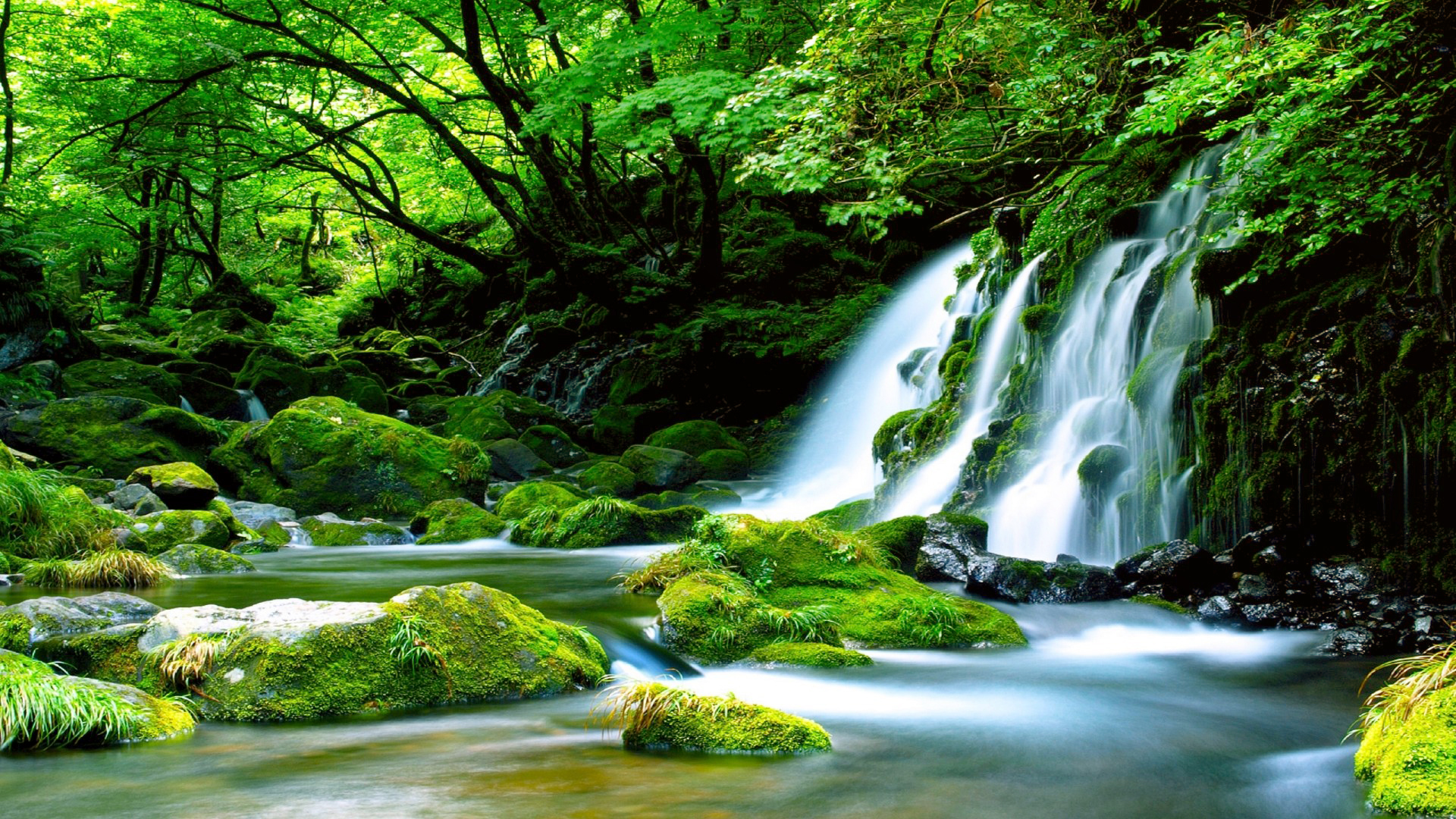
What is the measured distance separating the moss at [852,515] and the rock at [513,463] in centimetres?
663

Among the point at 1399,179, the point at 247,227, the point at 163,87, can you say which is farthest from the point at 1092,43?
the point at 247,227

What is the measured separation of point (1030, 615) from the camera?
25.5 feet

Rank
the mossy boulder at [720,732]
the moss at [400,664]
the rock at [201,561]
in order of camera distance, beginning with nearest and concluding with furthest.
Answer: the mossy boulder at [720,732] → the moss at [400,664] → the rock at [201,561]

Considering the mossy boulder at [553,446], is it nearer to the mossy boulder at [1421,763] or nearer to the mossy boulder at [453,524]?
the mossy boulder at [453,524]

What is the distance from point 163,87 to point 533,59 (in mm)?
7046

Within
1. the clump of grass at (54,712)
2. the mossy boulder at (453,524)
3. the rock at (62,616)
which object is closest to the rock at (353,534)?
the mossy boulder at (453,524)

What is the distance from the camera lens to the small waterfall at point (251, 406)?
19562 mm

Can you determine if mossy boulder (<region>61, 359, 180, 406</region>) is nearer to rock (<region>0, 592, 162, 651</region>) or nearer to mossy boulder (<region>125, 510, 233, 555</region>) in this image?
mossy boulder (<region>125, 510, 233, 555</region>)

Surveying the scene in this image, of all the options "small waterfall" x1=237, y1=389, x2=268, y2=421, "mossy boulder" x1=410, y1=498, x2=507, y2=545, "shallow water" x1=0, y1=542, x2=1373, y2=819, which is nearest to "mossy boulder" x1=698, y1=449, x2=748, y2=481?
"mossy boulder" x1=410, y1=498, x2=507, y2=545

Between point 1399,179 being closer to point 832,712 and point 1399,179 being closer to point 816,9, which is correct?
point 832,712

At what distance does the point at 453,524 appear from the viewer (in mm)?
12352

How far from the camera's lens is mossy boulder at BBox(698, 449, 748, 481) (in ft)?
61.0

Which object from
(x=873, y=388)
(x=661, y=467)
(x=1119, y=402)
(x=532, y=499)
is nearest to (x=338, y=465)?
(x=532, y=499)

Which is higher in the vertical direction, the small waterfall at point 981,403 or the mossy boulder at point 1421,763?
the small waterfall at point 981,403
